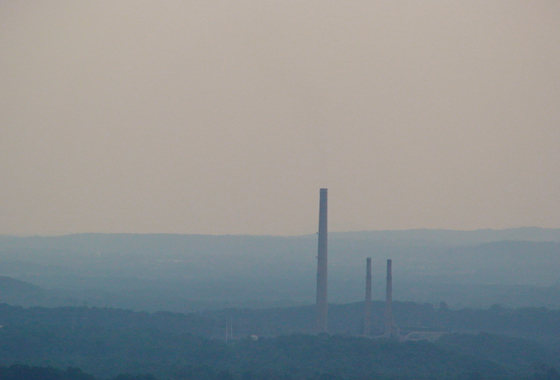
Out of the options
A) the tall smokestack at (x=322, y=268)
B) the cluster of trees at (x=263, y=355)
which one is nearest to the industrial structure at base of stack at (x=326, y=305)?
the tall smokestack at (x=322, y=268)

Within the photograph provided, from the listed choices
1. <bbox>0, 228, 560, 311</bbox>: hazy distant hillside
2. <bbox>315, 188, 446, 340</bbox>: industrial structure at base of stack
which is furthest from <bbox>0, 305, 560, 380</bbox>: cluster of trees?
<bbox>0, 228, 560, 311</bbox>: hazy distant hillside

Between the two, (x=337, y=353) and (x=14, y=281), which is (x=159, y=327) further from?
(x=14, y=281)

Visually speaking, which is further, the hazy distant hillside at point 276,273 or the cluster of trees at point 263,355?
the hazy distant hillside at point 276,273

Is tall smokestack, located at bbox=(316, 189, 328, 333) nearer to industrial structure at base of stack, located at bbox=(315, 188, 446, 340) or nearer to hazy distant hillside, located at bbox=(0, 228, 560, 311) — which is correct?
industrial structure at base of stack, located at bbox=(315, 188, 446, 340)

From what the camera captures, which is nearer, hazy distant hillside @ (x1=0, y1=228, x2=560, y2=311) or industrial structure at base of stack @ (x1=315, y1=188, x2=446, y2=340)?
industrial structure at base of stack @ (x1=315, y1=188, x2=446, y2=340)

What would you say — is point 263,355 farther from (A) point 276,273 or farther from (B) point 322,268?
(A) point 276,273

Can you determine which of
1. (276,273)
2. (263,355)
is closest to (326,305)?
(263,355)

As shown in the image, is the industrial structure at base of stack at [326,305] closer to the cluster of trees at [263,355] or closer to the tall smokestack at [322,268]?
the tall smokestack at [322,268]
